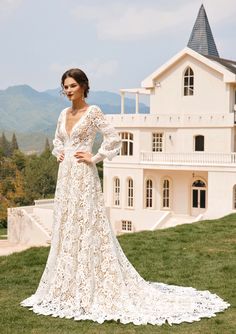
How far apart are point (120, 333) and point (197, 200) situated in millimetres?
22736

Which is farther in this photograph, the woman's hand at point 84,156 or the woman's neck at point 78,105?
the woman's neck at point 78,105

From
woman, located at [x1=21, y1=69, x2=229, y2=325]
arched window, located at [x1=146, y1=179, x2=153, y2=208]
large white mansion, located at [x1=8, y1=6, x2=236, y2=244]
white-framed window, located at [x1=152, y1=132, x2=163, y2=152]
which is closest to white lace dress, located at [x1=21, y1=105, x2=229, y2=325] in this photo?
woman, located at [x1=21, y1=69, x2=229, y2=325]

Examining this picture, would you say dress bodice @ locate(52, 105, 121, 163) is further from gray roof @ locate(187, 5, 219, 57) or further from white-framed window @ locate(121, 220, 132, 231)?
gray roof @ locate(187, 5, 219, 57)

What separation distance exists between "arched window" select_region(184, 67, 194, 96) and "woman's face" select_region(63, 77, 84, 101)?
23.5m

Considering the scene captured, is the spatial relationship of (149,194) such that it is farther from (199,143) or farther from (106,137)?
(106,137)

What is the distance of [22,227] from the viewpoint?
28.8 meters

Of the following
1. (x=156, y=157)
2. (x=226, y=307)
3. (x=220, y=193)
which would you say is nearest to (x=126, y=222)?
(x=156, y=157)

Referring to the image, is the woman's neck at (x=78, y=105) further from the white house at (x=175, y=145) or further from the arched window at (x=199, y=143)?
the arched window at (x=199, y=143)

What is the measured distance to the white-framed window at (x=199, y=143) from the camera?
2845cm

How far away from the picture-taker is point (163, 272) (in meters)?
8.85

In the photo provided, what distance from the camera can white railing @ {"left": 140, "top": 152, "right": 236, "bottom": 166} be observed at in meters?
25.7

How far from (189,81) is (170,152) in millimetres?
4129

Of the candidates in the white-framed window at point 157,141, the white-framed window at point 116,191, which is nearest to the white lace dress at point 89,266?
the white-framed window at point 157,141

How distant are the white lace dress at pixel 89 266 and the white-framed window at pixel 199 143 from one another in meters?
21.8
